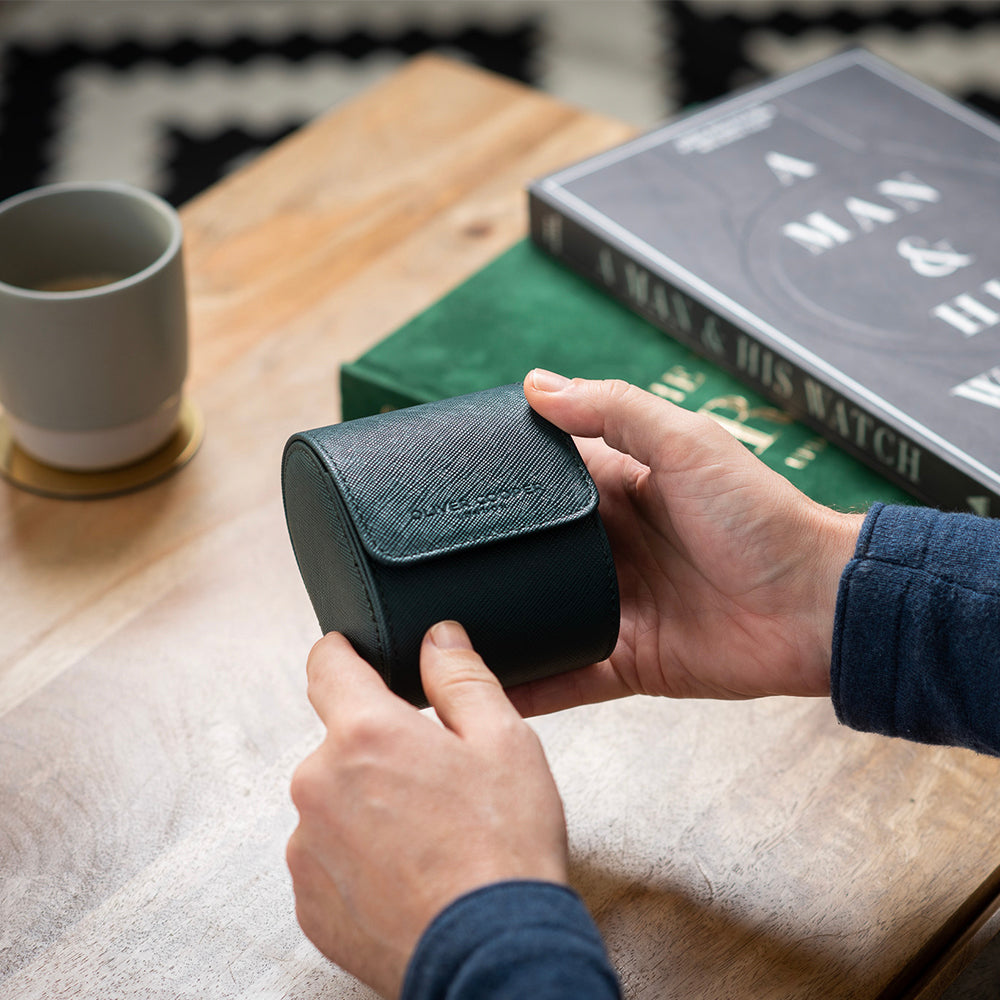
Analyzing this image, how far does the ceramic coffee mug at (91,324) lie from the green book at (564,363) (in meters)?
0.14

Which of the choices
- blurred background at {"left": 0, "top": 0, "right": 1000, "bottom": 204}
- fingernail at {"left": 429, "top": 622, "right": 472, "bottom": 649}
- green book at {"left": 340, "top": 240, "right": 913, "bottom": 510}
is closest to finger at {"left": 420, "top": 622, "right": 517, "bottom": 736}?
fingernail at {"left": 429, "top": 622, "right": 472, "bottom": 649}

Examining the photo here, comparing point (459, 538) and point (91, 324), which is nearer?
point (459, 538)

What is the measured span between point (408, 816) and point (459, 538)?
0.13 metres

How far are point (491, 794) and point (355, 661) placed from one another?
0.34 feet

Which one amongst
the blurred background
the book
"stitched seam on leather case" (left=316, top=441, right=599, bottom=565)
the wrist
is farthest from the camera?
the blurred background

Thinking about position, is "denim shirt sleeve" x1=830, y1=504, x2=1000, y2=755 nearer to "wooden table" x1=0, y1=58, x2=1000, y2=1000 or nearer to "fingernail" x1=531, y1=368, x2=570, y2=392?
"wooden table" x1=0, y1=58, x2=1000, y2=1000

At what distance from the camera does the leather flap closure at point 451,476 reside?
1.74ft

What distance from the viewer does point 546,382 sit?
2.00 ft

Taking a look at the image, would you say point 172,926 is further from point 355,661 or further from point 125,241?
point 125,241

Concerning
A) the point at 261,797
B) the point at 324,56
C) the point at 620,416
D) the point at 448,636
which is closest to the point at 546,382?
the point at 620,416

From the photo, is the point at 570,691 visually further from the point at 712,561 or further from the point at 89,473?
the point at 89,473

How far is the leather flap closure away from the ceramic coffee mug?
0.20 meters

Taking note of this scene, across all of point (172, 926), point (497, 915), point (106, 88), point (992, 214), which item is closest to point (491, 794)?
point (497, 915)

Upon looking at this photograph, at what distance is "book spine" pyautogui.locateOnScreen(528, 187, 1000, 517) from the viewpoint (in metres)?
0.72
